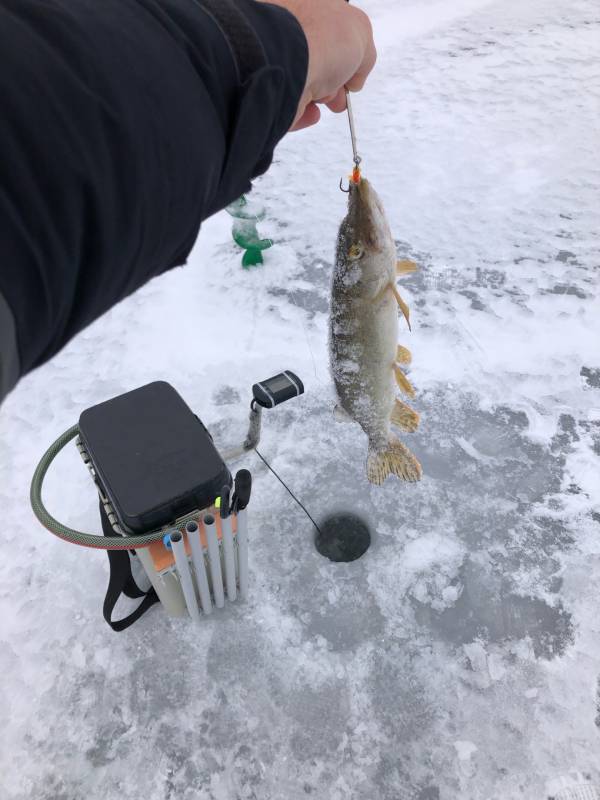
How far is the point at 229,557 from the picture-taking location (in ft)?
7.06

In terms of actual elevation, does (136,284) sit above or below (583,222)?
above

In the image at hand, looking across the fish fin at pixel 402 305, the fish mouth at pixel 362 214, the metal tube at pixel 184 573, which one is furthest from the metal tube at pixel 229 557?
the fish mouth at pixel 362 214

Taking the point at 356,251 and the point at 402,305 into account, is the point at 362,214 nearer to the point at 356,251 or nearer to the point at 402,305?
the point at 356,251

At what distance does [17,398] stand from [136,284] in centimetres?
327

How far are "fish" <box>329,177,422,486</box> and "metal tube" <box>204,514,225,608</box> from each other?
2.29 feet

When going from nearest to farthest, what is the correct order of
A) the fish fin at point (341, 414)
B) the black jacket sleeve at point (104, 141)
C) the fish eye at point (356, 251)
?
the black jacket sleeve at point (104, 141) → the fish eye at point (356, 251) → the fish fin at point (341, 414)

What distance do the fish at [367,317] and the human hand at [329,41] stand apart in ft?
0.98

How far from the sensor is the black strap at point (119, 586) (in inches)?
90.2

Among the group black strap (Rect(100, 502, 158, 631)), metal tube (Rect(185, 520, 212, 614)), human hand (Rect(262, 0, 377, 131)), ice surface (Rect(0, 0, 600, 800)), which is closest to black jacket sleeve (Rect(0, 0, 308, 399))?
human hand (Rect(262, 0, 377, 131))

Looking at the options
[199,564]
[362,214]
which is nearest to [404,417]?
[362,214]

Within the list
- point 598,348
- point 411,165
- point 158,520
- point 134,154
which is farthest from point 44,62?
point 411,165

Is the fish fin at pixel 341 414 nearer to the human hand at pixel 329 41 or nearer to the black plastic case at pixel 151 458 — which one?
the black plastic case at pixel 151 458

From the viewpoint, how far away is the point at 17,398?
138 inches

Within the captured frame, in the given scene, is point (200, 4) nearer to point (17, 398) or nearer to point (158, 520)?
point (158, 520)
